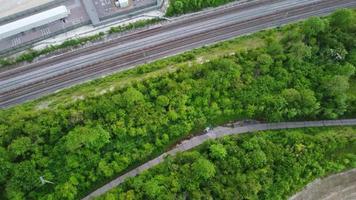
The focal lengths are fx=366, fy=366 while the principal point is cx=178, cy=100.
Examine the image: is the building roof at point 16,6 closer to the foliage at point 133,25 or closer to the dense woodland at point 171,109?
the foliage at point 133,25

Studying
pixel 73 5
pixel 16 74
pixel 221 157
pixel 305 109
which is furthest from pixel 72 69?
pixel 305 109

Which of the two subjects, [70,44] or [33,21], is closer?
[70,44]

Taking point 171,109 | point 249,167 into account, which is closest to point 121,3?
point 171,109

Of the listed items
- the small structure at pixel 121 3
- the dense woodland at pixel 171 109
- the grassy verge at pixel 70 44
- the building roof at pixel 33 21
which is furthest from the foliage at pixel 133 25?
the dense woodland at pixel 171 109

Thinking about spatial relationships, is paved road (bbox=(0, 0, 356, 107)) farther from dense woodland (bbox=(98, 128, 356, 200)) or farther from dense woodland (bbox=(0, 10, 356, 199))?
dense woodland (bbox=(98, 128, 356, 200))

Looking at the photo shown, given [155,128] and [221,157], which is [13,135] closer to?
[155,128]

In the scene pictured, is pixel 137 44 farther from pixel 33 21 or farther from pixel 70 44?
pixel 33 21

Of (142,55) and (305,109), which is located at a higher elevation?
(142,55)
